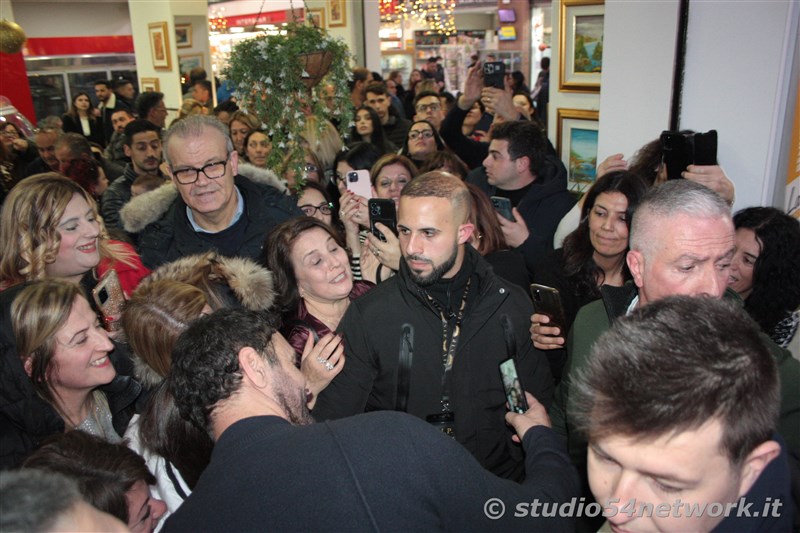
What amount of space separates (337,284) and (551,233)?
1.89 meters

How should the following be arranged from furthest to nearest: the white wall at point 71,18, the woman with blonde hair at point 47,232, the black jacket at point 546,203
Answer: the white wall at point 71,18, the black jacket at point 546,203, the woman with blonde hair at point 47,232

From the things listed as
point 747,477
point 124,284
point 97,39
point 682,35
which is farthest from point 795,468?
point 97,39

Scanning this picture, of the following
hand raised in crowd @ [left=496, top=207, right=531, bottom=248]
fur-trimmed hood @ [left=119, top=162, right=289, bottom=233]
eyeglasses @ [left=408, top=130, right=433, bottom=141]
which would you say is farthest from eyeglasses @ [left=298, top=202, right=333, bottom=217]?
Answer: eyeglasses @ [left=408, top=130, right=433, bottom=141]

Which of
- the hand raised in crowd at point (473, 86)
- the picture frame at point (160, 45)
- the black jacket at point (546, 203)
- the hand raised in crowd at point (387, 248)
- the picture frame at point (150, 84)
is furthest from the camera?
the picture frame at point (150, 84)

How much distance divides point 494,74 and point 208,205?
298 centimetres

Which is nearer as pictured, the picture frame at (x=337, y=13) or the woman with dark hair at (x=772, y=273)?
the woman with dark hair at (x=772, y=273)

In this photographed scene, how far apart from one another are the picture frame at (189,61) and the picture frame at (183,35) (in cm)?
21

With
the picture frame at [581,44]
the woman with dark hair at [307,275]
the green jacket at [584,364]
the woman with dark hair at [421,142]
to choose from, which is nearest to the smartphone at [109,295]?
the woman with dark hair at [307,275]

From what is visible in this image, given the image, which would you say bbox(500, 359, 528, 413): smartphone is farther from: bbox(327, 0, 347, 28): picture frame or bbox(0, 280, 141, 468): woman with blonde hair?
bbox(327, 0, 347, 28): picture frame

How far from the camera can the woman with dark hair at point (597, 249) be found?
279 centimetres

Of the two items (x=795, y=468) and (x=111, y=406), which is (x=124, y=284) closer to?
(x=111, y=406)

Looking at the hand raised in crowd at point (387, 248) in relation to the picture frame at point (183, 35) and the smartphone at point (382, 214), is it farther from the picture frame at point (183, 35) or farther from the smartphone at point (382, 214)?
the picture frame at point (183, 35)

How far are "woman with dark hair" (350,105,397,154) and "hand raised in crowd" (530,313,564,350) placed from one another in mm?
4092

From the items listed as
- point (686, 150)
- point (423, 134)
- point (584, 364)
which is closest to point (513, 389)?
point (584, 364)
